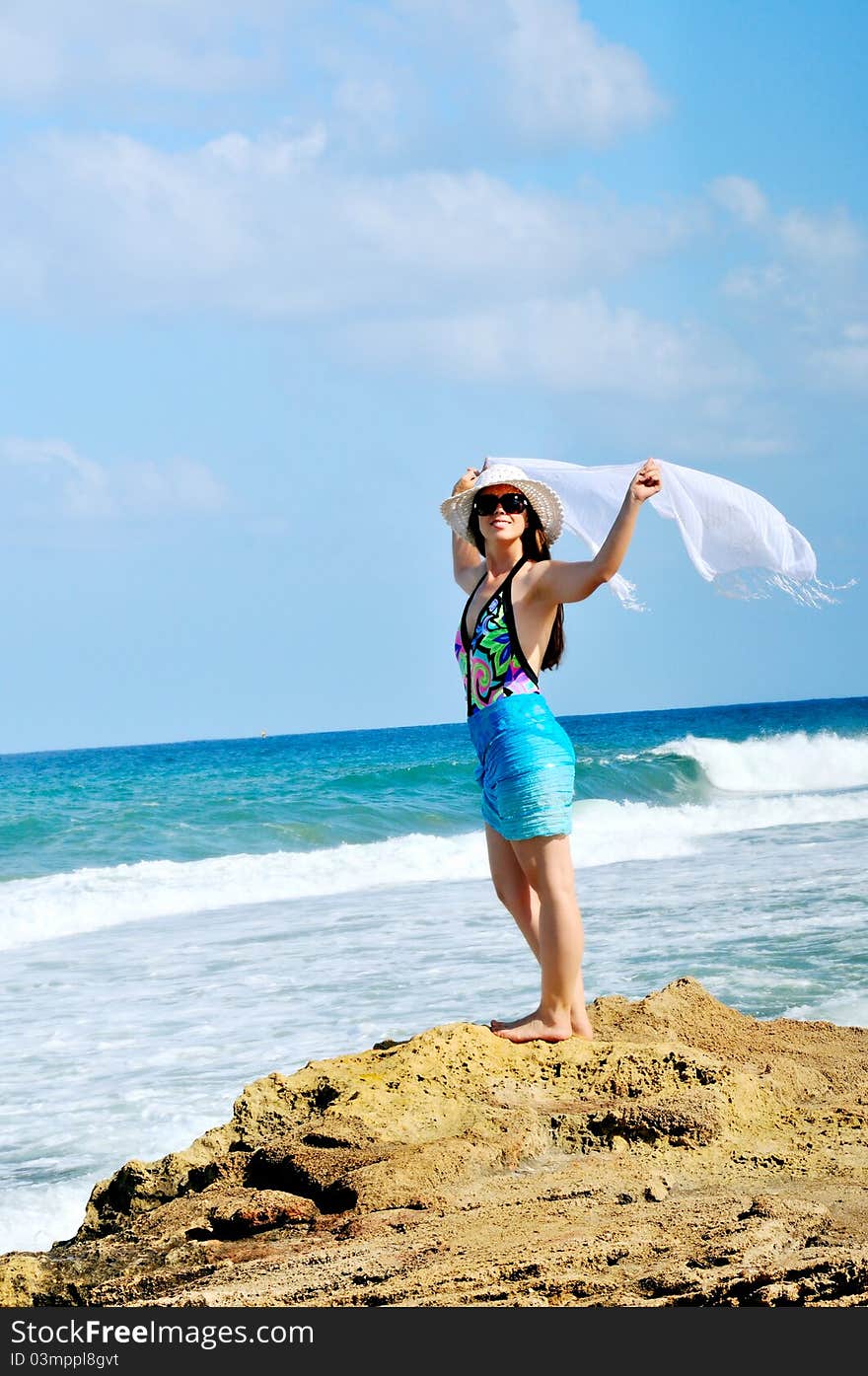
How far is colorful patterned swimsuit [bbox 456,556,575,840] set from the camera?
165 inches

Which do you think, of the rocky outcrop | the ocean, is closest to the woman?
the rocky outcrop

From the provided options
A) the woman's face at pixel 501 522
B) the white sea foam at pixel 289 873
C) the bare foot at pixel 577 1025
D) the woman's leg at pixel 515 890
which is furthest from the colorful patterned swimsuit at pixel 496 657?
the white sea foam at pixel 289 873

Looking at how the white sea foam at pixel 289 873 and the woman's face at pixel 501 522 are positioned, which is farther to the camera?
the white sea foam at pixel 289 873

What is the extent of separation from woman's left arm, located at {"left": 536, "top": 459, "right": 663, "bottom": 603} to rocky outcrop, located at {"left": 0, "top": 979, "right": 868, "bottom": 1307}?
1529 mm

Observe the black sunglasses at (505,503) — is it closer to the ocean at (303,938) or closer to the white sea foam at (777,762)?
the ocean at (303,938)

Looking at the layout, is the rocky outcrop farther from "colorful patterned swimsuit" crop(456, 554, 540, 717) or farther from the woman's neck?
the woman's neck

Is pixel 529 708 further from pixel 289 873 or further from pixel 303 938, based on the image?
pixel 289 873

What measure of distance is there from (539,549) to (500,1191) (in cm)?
224

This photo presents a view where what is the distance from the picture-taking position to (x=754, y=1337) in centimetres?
234

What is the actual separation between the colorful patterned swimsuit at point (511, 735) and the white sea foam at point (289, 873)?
29.8 ft

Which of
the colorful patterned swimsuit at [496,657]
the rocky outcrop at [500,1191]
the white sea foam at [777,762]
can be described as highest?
the colorful patterned swimsuit at [496,657]

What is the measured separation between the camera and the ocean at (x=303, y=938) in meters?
5.76

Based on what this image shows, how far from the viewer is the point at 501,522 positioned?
4445 millimetres

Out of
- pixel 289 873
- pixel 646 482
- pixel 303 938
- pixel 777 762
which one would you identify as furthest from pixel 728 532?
pixel 777 762
